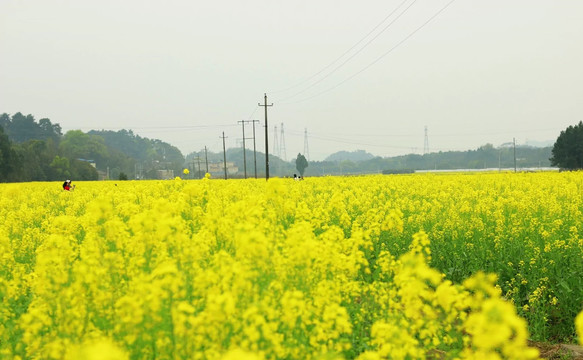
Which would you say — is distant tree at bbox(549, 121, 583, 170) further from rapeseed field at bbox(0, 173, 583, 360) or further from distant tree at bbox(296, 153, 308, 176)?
distant tree at bbox(296, 153, 308, 176)

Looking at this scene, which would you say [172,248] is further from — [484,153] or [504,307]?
[484,153]

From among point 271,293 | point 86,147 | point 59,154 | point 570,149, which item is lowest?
point 271,293

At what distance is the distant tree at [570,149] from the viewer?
5838 centimetres

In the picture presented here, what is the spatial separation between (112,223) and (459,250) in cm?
684

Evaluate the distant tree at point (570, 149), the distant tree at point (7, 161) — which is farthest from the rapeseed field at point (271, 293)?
the distant tree at point (7, 161)

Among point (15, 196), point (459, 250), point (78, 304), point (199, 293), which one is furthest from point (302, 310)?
point (15, 196)

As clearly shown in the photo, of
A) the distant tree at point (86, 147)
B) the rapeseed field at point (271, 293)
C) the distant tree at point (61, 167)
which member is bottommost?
the rapeseed field at point (271, 293)

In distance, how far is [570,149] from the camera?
195ft

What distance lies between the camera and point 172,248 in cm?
525

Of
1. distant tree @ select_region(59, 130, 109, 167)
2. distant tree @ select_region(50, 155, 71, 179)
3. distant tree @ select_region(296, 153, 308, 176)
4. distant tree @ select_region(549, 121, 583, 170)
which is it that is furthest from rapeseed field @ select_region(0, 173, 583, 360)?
distant tree @ select_region(59, 130, 109, 167)

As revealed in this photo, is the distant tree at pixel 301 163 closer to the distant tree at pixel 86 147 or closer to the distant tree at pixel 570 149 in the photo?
the distant tree at pixel 86 147

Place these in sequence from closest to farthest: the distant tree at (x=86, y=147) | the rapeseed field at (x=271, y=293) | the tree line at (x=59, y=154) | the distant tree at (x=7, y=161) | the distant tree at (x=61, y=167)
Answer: the rapeseed field at (x=271, y=293), the distant tree at (x=7, y=161), the tree line at (x=59, y=154), the distant tree at (x=61, y=167), the distant tree at (x=86, y=147)

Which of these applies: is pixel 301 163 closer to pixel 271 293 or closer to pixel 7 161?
pixel 7 161

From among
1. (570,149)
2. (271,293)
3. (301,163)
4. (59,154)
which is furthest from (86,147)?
(271,293)
